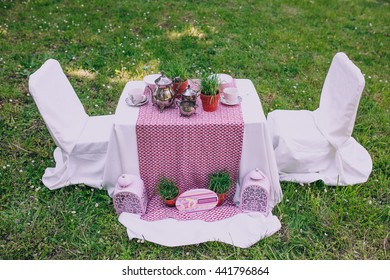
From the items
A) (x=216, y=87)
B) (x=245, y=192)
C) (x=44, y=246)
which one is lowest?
(x=44, y=246)

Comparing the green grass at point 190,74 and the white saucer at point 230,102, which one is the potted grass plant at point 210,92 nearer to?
the white saucer at point 230,102

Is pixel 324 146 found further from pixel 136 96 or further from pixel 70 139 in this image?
pixel 70 139

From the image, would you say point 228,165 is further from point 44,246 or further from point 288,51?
point 288,51

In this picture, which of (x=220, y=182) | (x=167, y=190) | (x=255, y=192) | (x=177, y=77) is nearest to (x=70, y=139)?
(x=167, y=190)

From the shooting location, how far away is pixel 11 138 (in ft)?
11.9

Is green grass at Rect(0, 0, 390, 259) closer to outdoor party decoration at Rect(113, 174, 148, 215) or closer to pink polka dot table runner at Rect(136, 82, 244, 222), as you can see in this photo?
outdoor party decoration at Rect(113, 174, 148, 215)

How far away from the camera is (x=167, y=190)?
2859mm

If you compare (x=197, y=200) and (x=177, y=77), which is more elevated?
(x=177, y=77)

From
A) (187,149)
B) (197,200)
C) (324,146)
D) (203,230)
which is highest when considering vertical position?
(187,149)

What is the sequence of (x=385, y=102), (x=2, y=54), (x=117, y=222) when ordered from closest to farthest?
(x=117, y=222), (x=385, y=102), (x=2, y=54)

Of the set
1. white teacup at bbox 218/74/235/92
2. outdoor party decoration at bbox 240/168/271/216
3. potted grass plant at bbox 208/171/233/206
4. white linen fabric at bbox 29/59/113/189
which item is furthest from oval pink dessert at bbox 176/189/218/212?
white teacup at bbox 218/74/235/92

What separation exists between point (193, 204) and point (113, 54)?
119 inches

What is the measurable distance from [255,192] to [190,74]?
2.40m
